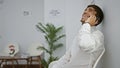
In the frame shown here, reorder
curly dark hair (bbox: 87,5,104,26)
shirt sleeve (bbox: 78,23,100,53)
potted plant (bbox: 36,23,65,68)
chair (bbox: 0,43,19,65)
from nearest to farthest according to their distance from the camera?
shirt sleeve (bbox: 78,23,100,53) → curly dark hair (bbox: 87,5,104,26) → potted plant (bbox: 36,23,65,68) → chair (bbox: 0,43,19,65)

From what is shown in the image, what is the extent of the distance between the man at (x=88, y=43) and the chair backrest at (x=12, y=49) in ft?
12.7

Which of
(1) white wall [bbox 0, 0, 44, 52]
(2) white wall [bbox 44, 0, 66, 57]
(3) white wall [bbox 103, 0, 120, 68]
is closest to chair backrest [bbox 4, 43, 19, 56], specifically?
(1) white wall [bbox 0, 0, 44, 52]

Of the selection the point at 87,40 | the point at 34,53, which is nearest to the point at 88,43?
the point at 87,40

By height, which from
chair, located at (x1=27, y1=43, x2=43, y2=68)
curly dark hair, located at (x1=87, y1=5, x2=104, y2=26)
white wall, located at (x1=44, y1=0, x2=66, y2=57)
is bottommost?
chair, located at (x1=27, y1=43, x2=43, y2=68)

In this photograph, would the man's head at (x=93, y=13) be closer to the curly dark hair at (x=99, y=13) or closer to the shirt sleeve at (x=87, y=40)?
the curly dark hair at (x=99, y=13)

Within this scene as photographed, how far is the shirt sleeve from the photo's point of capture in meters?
1.79

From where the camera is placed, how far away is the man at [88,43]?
181cm

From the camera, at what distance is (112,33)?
2090 millimetres

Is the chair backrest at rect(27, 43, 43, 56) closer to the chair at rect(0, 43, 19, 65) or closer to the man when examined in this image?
the chair at rect(0, 43, 19, 65)

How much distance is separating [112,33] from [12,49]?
4.24 meters

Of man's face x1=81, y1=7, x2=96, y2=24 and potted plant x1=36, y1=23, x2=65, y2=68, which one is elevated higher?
man's face x1=81, y1=7, x2=96, y2=24

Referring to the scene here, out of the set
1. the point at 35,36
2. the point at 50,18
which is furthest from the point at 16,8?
the point at 50,18

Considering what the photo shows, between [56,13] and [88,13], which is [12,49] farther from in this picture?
[88,13]

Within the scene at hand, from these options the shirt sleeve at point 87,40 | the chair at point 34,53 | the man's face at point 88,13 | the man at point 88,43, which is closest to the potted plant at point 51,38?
the chair at point 34,53
